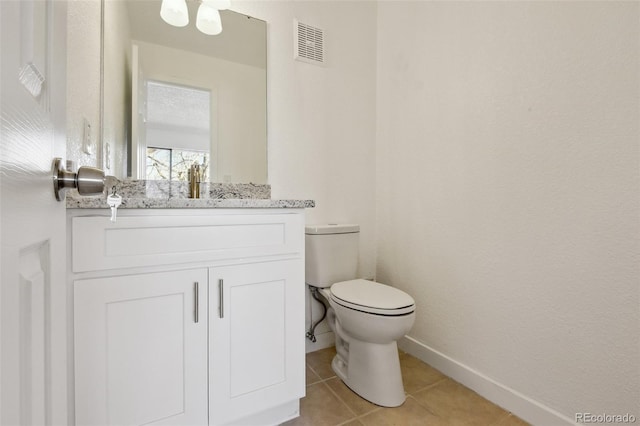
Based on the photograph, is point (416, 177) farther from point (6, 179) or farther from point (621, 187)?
point (6, 179)

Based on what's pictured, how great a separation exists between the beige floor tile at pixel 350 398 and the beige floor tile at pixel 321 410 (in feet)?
0.10

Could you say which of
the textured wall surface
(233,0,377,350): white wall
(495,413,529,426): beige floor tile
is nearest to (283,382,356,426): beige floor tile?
(233,0,377,350): white wall

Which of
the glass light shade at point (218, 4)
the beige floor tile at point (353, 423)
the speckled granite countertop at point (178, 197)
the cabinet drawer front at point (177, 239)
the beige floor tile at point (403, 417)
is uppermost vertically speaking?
the glass light shade at point (218, 4)

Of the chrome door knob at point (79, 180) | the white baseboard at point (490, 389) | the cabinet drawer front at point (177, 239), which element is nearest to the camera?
the chrome door knob at point (79, 180)

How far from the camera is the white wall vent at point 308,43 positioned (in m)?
1.78

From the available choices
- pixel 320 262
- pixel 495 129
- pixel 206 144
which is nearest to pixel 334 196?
pixel 320 262

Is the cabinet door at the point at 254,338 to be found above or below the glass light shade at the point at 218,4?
below

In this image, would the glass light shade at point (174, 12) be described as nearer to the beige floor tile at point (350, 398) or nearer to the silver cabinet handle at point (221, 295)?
the silver cabinet handle at point (221, 295)

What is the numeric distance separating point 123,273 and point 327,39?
1.75 metres

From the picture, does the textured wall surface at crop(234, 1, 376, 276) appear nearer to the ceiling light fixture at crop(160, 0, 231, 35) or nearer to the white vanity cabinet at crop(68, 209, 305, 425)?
the ceiling light fixture at crop(160, 0, 231, 35)

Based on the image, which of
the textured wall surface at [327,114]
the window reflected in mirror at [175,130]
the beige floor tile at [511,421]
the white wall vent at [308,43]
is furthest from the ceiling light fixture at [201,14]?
the beige floor tile at [511,421]

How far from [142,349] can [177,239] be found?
1.14ft

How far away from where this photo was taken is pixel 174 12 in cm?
145

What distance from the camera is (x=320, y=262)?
5.49ft
